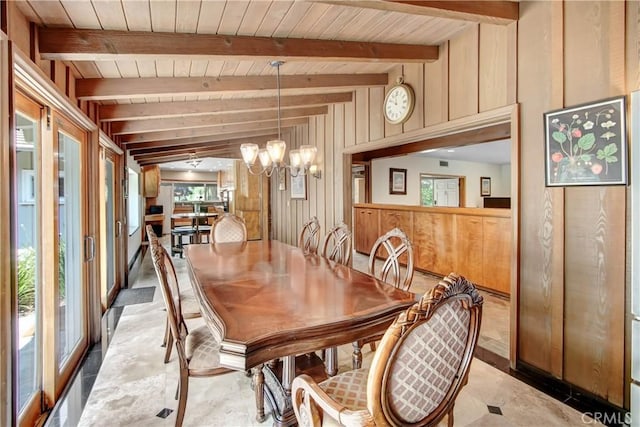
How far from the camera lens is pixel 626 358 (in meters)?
1.88

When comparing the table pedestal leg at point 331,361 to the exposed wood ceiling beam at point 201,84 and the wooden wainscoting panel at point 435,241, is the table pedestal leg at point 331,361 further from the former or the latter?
the wooden wainscoting panel at point 435,241

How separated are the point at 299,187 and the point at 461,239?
2.75 m

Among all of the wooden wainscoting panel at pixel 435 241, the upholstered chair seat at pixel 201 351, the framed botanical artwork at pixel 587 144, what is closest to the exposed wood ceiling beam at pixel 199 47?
the framed botanical artwork at pixel 587 144

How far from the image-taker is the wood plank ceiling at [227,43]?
184 cm

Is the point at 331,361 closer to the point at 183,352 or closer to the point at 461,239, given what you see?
the point at 183,352

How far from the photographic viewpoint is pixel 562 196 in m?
2.13

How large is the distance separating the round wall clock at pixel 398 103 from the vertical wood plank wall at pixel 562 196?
0.53 m

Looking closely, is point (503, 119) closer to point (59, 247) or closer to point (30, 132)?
point (30, 132)

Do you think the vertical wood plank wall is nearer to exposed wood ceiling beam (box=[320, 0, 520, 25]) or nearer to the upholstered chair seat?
exposed wood ceiling beam (box=[320, 0, 520, 25])

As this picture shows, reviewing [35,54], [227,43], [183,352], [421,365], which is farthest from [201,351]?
[227,43]

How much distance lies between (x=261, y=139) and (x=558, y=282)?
5612 millimetres

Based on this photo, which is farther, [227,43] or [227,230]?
[227,230]

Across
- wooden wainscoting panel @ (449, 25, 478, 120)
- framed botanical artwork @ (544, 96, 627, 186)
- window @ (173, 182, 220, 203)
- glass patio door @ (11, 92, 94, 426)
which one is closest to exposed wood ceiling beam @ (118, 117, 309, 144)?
glass patio door @ (11, 92, 94, 426)

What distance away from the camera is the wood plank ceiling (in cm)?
184
